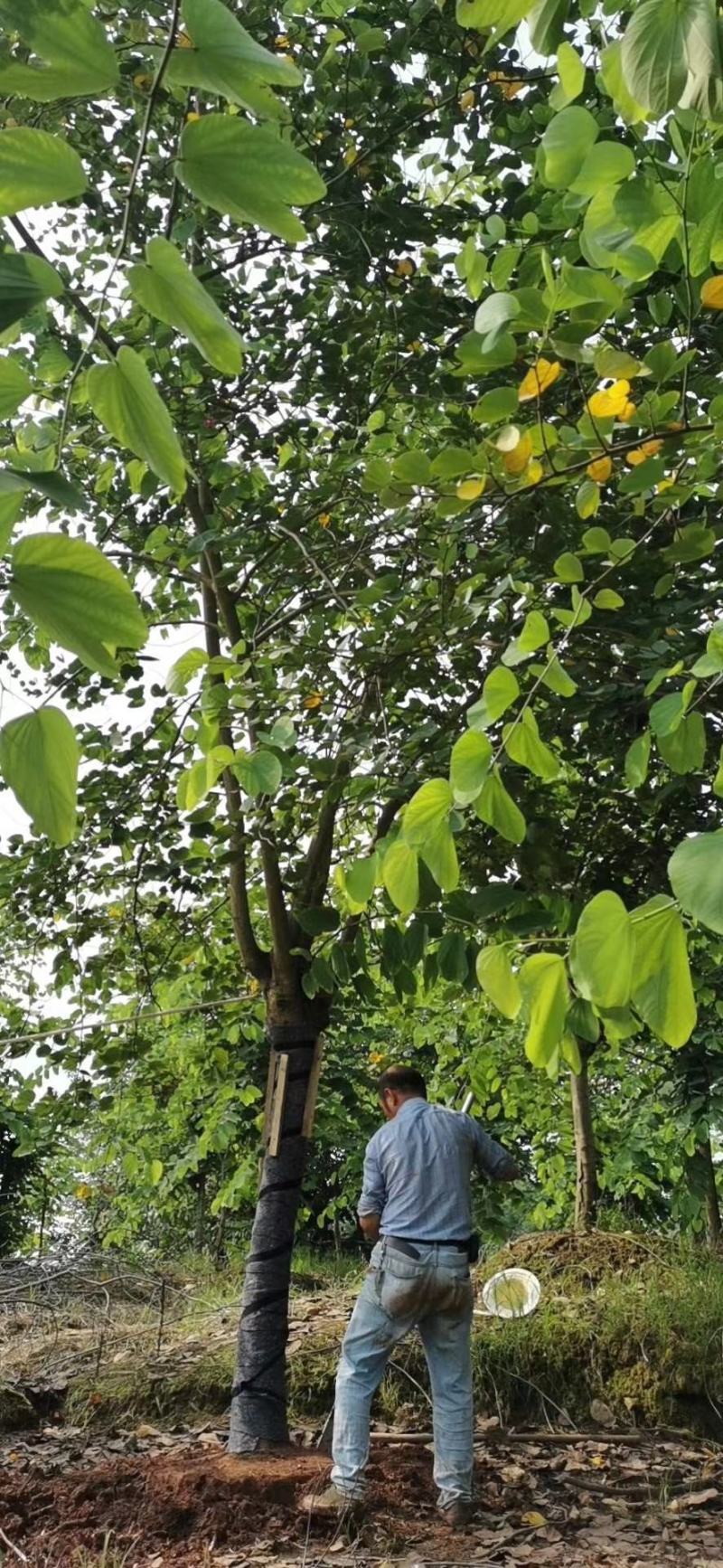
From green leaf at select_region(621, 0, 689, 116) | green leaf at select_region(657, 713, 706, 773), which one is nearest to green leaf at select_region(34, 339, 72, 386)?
green leaf at select_region(657, 713, 706, 773)

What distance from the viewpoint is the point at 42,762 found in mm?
523

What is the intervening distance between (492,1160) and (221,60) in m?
4.36

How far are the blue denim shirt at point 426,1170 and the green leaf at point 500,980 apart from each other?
11.5 feet

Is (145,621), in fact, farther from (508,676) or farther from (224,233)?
(224,233)

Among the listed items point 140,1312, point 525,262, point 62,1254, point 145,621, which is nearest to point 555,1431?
point 140,1312

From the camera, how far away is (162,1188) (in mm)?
9102

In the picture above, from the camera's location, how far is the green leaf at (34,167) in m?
0.49

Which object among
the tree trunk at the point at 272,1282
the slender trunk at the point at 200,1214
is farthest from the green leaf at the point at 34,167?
the slender trunk at the point at 200,1214

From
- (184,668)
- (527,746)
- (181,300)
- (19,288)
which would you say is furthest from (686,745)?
(184,668)

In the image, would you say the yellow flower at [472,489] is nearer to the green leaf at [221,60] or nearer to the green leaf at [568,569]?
the green leaf at [568,569]

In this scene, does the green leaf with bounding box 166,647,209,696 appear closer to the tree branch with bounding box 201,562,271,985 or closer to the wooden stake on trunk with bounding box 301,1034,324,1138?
the tree branch with bounding box 201,562,271,985

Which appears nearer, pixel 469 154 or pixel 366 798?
pixel 366 798

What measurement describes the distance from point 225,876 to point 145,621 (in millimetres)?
4579

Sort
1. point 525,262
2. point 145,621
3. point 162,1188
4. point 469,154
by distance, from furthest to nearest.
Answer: point 162,1188 → point 469,154 → point 525,262 → point 145,621
